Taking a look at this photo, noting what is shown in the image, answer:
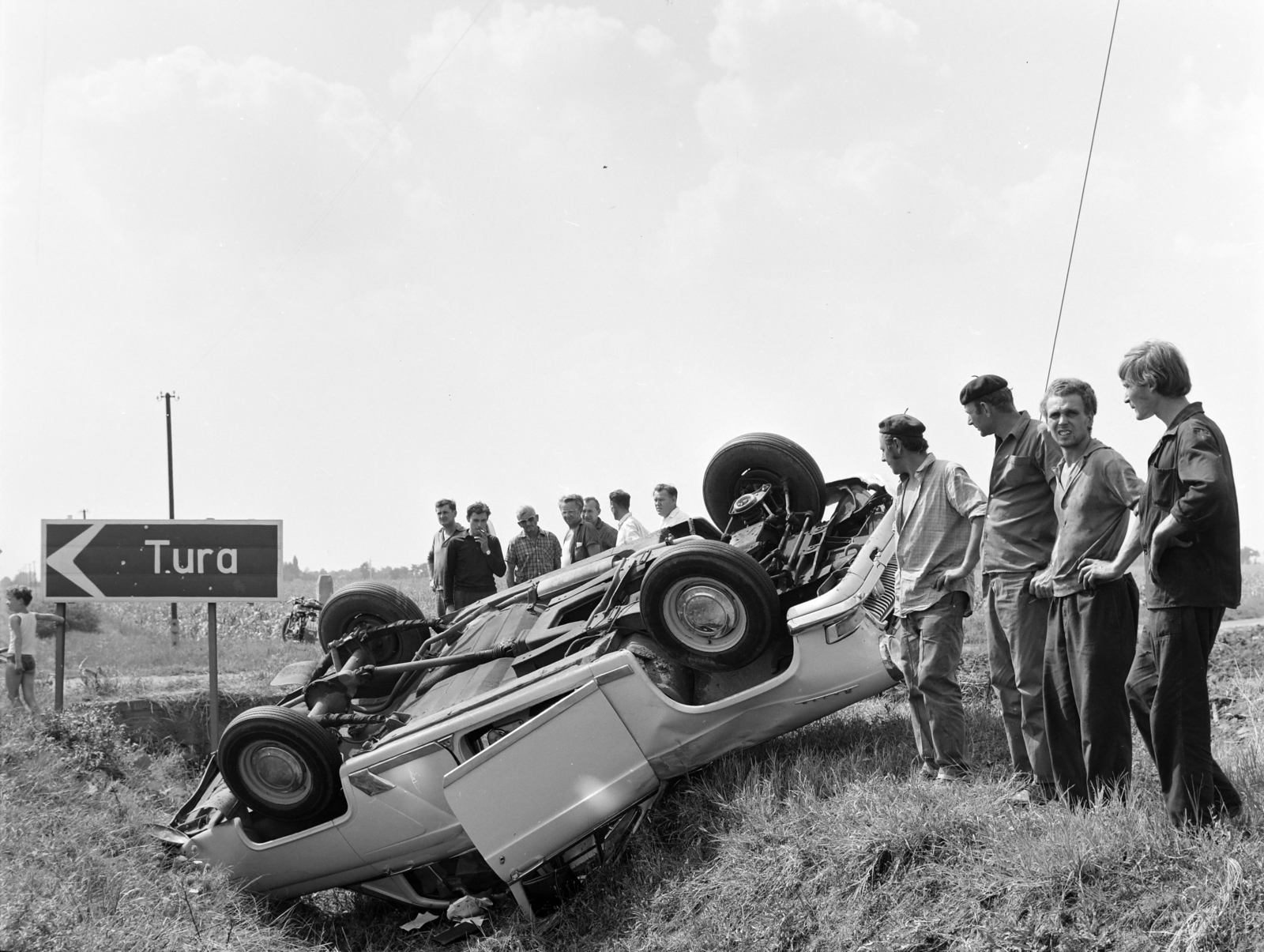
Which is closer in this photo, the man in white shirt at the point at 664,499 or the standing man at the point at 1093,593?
the standing man at the point at 1093,593

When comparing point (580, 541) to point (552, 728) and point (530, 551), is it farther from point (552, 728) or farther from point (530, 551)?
point (552, 728)

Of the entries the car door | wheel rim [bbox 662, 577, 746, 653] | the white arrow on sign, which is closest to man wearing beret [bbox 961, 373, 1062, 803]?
wheel rim [bbox 662, 577, 746, 653]

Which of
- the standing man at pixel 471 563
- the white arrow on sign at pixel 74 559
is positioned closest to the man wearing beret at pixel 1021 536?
the standing man at pixel 471 563

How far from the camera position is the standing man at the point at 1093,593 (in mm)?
3812

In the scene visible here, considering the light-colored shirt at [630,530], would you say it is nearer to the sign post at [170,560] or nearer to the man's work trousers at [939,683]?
the sign post at [170,560]

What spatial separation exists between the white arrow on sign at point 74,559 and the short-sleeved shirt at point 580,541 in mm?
3497

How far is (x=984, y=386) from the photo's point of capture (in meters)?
4.44

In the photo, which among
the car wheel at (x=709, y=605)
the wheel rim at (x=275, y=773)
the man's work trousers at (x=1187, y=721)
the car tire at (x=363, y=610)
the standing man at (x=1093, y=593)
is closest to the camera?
the man's work trousers at (x=1187, y=721)

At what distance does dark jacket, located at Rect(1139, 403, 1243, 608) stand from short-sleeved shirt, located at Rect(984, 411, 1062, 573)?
882 mm

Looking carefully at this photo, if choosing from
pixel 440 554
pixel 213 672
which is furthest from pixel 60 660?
pixel 440 554

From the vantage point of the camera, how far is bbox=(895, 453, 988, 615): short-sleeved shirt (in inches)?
188

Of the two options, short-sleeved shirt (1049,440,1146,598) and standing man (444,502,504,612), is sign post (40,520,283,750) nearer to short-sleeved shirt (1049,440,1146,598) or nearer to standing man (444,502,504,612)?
standing man (444,502,504,612)

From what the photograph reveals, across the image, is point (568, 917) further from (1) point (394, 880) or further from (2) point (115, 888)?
(2) point (115, 888)

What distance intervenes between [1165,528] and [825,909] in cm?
Result: 183
